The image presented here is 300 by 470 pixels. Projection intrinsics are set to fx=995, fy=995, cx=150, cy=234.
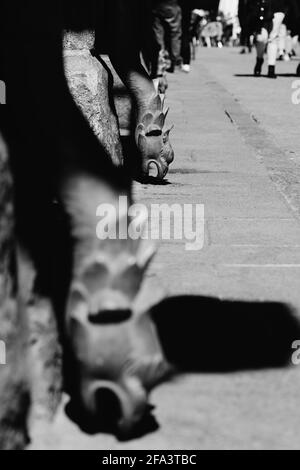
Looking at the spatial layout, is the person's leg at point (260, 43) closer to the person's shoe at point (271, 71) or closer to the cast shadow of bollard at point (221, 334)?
the person's shoe at point (271, 71)

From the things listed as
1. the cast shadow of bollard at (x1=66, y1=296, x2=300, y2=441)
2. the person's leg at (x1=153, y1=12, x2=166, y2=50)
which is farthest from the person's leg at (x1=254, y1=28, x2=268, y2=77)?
the cast shadow of bollard at (x1=66, y1=296, x2=300, y2=441)

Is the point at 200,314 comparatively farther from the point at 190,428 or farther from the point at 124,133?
the point at 124,133

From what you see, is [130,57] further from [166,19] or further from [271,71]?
[271,71]

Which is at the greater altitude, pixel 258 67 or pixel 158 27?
pixel 158 27

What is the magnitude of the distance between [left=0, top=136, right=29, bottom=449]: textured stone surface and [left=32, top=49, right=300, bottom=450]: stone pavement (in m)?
0.10

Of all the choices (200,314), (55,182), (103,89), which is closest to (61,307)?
(55,182)

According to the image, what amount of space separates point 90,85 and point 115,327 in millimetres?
2510

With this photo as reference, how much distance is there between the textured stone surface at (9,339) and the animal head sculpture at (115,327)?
10 centimetres

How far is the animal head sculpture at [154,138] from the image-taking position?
14.3 ft

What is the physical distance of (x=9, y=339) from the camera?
171cm

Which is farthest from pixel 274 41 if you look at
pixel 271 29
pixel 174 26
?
pixel 174 26

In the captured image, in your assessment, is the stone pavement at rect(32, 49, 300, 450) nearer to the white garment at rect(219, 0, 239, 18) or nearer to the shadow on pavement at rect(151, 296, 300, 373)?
the shadow on pavement at rect(151, 296, 300, 373)

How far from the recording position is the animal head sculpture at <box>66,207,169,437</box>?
1654mm

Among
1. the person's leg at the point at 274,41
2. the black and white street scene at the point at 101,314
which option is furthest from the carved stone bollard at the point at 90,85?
the person's leg at the point at 274,41
